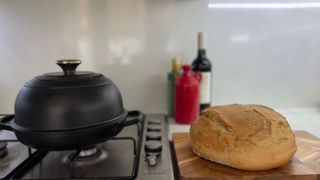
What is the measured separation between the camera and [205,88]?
945 millimetres

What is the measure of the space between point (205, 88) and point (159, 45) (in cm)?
25

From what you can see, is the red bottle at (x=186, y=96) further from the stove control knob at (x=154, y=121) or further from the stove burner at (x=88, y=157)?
the stove burner at (x=88, y=157)

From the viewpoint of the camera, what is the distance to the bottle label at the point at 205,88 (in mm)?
936

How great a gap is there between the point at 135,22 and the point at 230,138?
62cm

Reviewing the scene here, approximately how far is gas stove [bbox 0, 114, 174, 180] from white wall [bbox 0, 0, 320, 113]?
0.38 m

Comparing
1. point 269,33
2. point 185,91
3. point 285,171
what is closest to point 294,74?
point 269,33

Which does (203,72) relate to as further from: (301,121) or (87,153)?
(87,153)

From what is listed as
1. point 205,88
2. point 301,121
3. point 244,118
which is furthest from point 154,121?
point 301,121

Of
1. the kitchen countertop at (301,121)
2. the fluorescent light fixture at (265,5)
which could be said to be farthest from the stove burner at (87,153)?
the fluorescent light fixture at (265,5)

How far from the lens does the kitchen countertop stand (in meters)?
0.86

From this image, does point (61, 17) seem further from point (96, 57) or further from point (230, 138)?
point (230, 138)

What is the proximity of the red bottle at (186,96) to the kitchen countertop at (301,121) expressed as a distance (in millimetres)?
37

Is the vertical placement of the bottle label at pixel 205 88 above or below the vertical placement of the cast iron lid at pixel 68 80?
below

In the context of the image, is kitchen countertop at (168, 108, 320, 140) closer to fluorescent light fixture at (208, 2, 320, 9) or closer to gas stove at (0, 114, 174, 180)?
gas stove at (0, 114, 174, 180)
